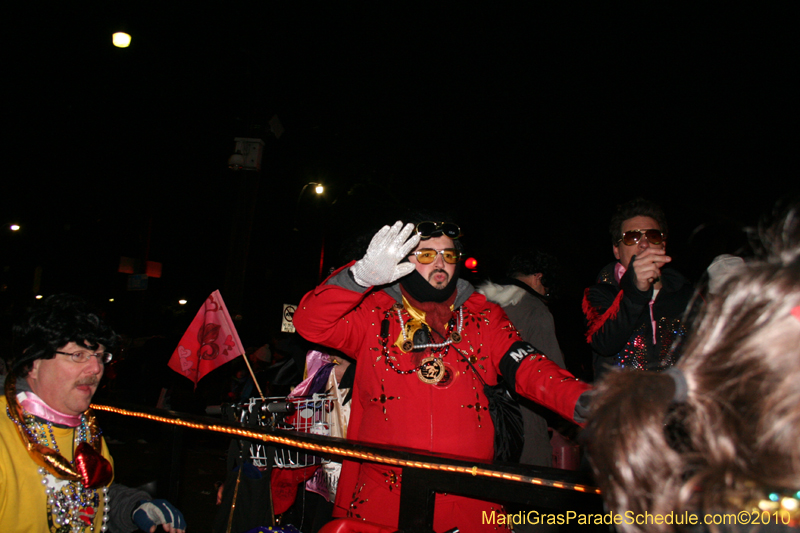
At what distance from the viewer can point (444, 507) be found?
2314mm

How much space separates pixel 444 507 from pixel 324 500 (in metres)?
1.75

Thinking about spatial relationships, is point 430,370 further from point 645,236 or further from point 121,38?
point 121,38

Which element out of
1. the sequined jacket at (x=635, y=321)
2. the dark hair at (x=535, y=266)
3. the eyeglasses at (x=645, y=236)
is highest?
the dark hair at (x=535, y=266)

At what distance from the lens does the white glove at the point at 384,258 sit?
2.55 metres

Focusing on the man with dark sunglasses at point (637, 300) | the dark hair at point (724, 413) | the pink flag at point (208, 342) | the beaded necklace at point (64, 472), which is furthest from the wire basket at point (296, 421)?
the dark hair at point (724, 413)

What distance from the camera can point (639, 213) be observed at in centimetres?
304

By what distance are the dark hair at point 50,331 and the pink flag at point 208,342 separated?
3.81 ft

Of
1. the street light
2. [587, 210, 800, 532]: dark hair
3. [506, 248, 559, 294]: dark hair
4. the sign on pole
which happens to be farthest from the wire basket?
the street light

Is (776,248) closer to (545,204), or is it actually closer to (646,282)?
(646,282)

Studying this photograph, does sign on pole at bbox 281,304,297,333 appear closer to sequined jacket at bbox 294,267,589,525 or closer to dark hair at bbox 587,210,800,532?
sequined jacket at bbox 294,267,589,525

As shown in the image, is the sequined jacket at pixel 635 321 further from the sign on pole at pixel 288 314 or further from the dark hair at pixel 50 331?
the sign on pole at pixel 288 314

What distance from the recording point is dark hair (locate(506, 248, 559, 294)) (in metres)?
4.30

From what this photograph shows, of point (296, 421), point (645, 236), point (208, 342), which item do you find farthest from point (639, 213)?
point (208, 342)

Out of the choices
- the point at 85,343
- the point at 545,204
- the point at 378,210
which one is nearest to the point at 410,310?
the point at 85,343
